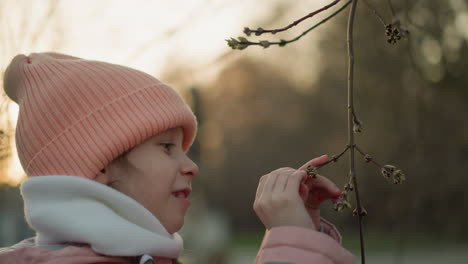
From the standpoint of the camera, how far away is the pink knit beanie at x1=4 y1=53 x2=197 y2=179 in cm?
119

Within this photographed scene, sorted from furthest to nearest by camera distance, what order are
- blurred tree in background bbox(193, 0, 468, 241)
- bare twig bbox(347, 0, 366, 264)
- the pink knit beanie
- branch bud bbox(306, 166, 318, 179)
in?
blurred tree in background bbox(193, 0, 468, 241)
the pink knit beanie
branch bud bbox(306, 166, 318, 179)
bare twig bbox(347, 0, 366, 264)

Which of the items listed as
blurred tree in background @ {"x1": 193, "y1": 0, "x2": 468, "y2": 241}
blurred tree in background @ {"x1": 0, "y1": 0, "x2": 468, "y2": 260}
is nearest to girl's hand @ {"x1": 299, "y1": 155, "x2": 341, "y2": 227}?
blurred tree in background @ {"x1": 0, "y1": 0, "x2": 468, "y2": 260}

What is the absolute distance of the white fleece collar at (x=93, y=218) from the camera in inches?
43.0

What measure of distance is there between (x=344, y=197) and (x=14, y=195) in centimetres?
151

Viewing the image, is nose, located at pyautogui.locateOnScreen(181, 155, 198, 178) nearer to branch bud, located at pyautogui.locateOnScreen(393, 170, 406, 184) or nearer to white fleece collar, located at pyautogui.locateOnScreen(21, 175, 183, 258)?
white fleece collar, located at pyautogui.locateOnScreen(21, 175, 183, 258)

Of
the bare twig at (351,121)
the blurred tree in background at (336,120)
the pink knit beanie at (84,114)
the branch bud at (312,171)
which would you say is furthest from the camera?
the blurred tree in background at (336,120)

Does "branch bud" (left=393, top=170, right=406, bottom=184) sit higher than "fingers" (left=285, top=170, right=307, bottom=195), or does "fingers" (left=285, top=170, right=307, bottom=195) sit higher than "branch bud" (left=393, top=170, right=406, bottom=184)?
"fingers" (left=285, top=170, right=307, bottom=195)

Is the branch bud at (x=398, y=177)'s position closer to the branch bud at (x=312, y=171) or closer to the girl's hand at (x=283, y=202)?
the branch bud at (x=312, y=171)

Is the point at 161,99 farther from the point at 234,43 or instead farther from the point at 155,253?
the point at 234,43

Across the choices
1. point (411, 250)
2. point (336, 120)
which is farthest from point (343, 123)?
point (411, 250)

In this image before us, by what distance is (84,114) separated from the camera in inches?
48.1

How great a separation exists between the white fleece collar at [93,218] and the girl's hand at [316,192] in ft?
0.88

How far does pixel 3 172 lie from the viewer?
5.47 ft

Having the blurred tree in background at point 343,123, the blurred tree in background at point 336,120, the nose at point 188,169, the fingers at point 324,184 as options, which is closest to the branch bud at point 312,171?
the fingers at point 324,184
